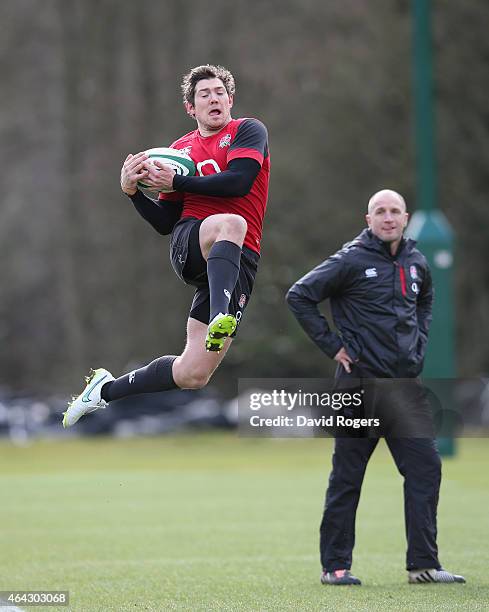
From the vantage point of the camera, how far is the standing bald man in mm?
7934

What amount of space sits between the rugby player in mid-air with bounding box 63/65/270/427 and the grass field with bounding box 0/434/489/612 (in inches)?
50.1

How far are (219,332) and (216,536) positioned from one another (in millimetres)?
4313

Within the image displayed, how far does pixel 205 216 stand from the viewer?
Answer: 24.9 ft

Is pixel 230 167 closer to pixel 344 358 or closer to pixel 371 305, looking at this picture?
pixel 371 305

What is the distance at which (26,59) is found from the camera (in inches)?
1328

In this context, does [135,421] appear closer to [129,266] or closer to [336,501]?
[129,266]

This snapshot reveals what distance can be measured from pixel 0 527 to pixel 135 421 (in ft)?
59.6

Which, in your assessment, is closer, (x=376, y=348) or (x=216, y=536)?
(x=376, y=348)

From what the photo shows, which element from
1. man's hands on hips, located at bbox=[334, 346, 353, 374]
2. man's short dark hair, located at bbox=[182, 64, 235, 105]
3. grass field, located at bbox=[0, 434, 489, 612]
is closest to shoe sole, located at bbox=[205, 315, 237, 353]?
man's hands on hips, located at bbox=[334, 346, 353, 374]

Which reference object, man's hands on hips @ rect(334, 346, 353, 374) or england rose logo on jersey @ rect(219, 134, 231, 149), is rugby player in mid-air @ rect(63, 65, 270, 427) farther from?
man's hands on hips @ rect(334, 346, 353, 374)

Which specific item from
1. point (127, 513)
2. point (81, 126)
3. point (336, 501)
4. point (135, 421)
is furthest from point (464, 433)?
point (336, 501)

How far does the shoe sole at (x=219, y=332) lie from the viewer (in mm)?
6863

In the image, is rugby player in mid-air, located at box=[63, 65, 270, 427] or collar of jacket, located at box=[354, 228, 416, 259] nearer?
rugby player in mid-air, located at box=[63, 65, 270, 427]

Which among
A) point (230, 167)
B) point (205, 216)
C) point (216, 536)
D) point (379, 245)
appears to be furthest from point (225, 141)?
point (216, 536)
